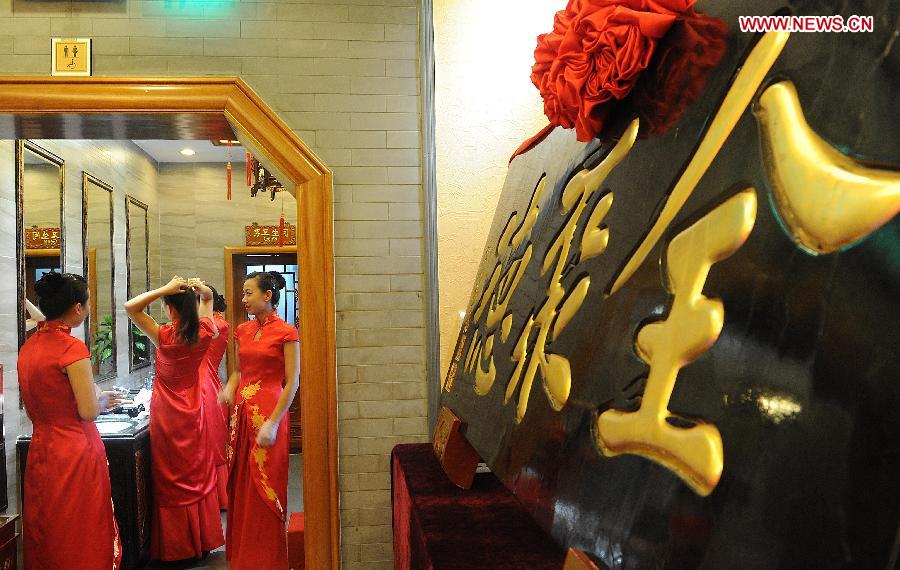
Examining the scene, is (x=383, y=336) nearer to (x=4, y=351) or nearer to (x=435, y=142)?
(x=435, y=142)

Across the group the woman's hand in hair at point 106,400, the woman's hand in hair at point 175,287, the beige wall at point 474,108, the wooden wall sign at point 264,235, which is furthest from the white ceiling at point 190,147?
the beige wall at point 474,108

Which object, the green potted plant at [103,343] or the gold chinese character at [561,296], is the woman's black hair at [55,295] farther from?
the gold chinese character at [561,296]

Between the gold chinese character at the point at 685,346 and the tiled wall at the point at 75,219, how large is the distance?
3800mm

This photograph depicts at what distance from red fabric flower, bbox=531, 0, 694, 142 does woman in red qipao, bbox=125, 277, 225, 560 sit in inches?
132

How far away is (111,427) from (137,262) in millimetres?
2917

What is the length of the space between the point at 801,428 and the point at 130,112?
8.10 ft

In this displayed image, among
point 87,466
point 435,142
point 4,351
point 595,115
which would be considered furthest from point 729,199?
point 4,351

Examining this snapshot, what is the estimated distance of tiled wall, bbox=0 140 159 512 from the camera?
138 inches

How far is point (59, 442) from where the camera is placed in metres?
3.05

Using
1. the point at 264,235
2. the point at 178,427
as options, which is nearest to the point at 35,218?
the point at 178,427

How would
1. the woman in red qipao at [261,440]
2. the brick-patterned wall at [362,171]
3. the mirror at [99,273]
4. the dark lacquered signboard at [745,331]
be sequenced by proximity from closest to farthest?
1. the dark lacquered signboard at [745,331]
2. the brick-patterned wall at [362,171]
3. the woman in red qipao at [261,440]
4. the mirror at [99,273]

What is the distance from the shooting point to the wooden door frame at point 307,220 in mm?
2379

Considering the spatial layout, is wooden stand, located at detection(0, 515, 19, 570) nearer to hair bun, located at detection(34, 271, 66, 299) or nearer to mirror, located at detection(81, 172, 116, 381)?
hair bun, located at detection(34, 271, 66, 299)

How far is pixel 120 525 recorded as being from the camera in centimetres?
368
